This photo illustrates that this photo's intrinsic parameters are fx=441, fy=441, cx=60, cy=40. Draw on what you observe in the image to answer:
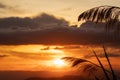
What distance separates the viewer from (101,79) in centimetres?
1692

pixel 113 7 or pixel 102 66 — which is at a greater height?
pixel 113 7

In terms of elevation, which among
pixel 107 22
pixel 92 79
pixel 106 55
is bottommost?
pixel 92 79

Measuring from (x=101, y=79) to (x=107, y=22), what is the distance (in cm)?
303

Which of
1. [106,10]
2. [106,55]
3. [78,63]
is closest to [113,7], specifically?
[106,10]

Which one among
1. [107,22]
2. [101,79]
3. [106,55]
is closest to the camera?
[107,22]

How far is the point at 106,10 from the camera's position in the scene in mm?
14906

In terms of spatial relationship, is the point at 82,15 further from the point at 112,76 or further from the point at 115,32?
the point at 112,76

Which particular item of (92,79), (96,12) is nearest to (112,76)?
(92,79)

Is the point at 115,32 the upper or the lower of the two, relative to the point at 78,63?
upper

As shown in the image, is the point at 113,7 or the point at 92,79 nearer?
the point at 113,7

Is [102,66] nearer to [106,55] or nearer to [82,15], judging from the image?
[106,55]

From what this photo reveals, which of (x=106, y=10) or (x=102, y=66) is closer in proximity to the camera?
(x=106, y=10)

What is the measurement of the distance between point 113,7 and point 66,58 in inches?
145

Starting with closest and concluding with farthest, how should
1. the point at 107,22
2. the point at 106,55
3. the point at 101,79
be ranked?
the point at 107,22 → the point at 106,55 → the point at 101,79
